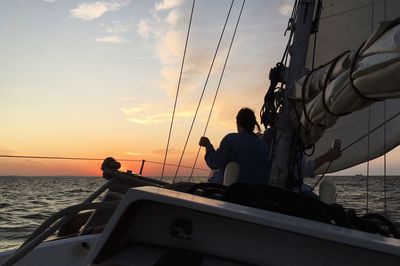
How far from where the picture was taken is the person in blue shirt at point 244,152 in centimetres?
353

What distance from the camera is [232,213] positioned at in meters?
1.38

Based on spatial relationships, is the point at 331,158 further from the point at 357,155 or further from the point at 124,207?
the point at 124,207

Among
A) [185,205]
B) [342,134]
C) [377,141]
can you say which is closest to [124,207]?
[185,205]

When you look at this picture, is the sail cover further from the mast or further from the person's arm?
the person's arm

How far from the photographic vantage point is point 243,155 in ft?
11.7

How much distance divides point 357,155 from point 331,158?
8.23 ft

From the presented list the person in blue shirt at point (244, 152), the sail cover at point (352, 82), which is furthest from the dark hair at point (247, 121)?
the sail cover at point (352, 82)

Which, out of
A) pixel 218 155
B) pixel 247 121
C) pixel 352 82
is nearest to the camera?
pixel 352 82

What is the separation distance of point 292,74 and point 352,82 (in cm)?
203

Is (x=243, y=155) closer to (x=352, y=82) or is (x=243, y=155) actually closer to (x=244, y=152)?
(x=244, y=152)

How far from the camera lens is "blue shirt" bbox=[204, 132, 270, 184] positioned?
139 inches

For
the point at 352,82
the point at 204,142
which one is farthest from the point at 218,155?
the point at 352,82

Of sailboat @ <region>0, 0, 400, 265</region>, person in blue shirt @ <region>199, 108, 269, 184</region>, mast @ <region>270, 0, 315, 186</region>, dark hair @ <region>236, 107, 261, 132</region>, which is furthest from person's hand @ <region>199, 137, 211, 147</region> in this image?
mast @ <region>270, 0, 315, 186</region>

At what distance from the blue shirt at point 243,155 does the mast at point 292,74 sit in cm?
71
